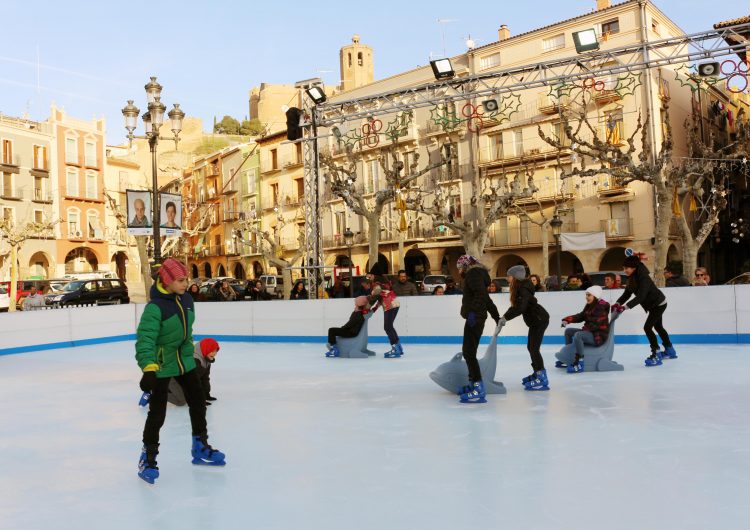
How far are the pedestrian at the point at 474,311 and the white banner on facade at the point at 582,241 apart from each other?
25.0 metres

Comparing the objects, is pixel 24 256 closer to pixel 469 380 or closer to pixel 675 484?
pixel 469 380

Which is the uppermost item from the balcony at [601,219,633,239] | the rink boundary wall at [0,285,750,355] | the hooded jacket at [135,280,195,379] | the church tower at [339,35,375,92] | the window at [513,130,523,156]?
the church tower at [339,35,375,92]

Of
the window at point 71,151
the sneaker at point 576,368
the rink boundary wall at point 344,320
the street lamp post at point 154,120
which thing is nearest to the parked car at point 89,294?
the rink boundary wall at point 344,320

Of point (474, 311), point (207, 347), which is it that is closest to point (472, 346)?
point (474, 311)

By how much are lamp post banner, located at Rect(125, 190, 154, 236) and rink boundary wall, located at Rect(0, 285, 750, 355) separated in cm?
287

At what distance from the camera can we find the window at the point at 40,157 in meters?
46.5

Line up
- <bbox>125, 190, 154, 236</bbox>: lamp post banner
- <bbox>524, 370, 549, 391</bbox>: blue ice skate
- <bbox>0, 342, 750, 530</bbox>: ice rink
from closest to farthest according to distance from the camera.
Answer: <bbox>0, 342, 750, 530</bbox>: ice rink
<bbox>524, 370, 549, 391</bbox>: blue ice skate
<bbox>125, 190, 154, 236</bbox>: lamp post banner

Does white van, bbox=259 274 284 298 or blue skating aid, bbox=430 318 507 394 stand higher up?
white van, bbox=259 274 284 298

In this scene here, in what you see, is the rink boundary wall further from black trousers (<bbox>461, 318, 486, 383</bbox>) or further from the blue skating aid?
black trousers (<bbox>461, 318, 486, 383</bbox>)

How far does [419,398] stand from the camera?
745 centimetres

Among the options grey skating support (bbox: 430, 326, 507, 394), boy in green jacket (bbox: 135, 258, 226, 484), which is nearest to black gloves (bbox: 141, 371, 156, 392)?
boy in green jacket (bbox: 135, 258, 226, 484)

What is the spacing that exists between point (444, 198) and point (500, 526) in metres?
33.6

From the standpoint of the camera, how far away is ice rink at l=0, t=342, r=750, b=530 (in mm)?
3701

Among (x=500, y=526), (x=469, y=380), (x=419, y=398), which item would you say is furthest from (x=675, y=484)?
(x=419, y=398)
